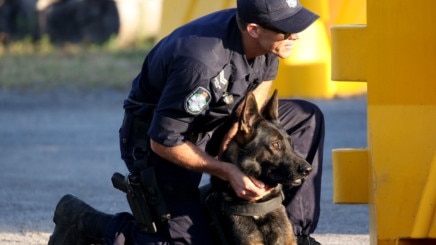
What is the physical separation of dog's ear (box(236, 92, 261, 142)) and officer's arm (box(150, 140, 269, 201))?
0.15 metres

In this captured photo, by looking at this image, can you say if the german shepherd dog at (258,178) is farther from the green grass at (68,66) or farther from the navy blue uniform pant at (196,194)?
the green grass at (68,66)

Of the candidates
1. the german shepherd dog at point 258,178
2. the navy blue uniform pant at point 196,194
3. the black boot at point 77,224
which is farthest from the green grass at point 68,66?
the german shepherd dog at point 258,178

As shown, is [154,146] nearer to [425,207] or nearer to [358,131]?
[425,207]

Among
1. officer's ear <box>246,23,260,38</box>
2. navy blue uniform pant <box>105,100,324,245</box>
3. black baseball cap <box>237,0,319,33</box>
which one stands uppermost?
black baseball cap <box>237,0,319,33</box>

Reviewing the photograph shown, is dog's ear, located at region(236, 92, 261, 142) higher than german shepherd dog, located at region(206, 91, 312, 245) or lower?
higher

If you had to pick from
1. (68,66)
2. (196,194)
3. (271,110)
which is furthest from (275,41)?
(68,66)

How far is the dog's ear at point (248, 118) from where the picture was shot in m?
5.12

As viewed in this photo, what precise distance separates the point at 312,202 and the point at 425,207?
2.59 ft

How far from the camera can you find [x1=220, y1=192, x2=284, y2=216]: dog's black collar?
17.2 ft

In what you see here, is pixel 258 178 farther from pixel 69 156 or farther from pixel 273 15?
pixel 69 156

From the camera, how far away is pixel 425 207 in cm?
493

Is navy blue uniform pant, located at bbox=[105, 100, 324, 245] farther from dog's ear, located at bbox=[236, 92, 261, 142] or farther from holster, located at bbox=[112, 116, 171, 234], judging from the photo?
dog's ear, located at bbox=[236, 92, 261, 142]

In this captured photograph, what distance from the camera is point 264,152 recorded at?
5.13 metres

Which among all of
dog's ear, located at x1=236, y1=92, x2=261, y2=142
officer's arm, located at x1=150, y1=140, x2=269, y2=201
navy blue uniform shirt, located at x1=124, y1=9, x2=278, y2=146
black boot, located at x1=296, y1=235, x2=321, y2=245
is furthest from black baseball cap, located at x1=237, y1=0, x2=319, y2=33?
black boot, located at x1=296, y1=235, x2=321, y2=245
